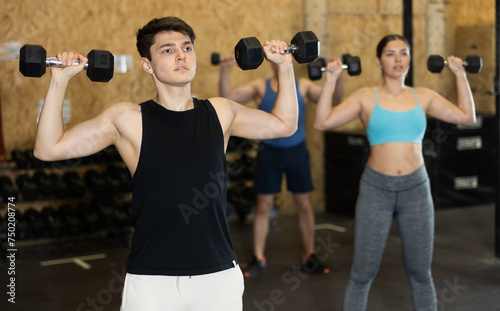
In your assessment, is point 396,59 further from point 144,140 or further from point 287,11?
point 287,11

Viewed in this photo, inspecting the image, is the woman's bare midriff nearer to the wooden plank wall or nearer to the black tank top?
the black tank top

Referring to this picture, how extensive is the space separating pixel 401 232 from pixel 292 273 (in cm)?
139

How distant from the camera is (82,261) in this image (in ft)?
13.4

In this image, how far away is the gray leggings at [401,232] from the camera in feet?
7.74

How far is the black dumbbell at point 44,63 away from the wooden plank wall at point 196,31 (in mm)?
3004

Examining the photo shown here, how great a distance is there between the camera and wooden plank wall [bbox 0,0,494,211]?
4.57 m

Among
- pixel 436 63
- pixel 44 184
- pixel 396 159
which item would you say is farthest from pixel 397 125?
pixel 44 184

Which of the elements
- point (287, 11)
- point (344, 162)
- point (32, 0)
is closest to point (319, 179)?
point (344, 162)

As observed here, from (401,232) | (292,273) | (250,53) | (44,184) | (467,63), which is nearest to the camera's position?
(250,53)

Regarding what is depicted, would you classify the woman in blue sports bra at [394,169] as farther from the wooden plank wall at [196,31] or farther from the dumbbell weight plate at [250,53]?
the wooden plank wall at [196,31]

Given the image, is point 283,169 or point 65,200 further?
point 65,200

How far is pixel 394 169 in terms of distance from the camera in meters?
2.45

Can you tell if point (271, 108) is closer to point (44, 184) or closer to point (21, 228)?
point (44, 184)

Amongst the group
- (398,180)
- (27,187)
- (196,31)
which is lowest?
(27,187)
